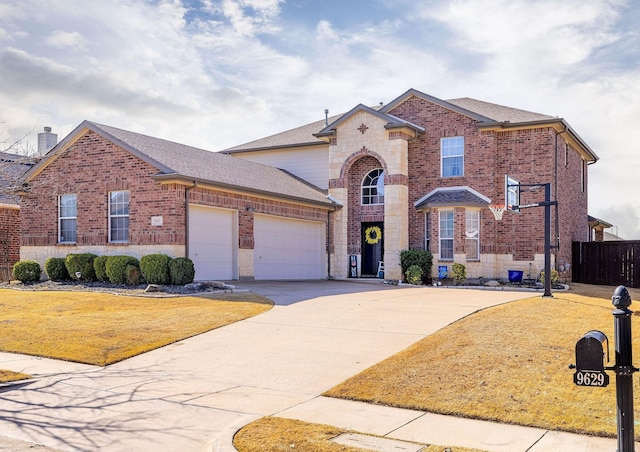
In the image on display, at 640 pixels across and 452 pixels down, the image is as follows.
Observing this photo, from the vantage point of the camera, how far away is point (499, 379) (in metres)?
8.36

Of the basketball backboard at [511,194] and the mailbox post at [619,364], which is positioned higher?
the basketball backboard at [511,194]

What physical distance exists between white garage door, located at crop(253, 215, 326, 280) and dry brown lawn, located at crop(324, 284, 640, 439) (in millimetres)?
13399

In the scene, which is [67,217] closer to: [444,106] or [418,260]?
[418,260]

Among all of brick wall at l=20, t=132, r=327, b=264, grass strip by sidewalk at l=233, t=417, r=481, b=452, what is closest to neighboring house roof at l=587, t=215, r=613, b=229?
brick wall at l=20, t=132, r=327, b=264

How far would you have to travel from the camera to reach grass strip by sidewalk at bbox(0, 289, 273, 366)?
37.0 feet

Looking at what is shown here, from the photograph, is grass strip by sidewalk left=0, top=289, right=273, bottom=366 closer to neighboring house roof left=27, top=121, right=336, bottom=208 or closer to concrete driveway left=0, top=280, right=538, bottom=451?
concrete driveway left=0, top=280, right=538, bottom=451

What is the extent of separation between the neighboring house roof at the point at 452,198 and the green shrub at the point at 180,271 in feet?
33.7

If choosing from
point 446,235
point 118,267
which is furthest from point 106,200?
point 446,235

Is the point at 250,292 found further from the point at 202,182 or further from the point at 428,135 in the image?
the point at 428,135

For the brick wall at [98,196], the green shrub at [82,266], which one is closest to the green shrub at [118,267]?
the brick wall at [98,196]

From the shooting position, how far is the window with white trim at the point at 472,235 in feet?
81.2

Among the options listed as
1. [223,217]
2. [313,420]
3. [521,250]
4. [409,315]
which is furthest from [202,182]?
[313,420]

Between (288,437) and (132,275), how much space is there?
47.2 ft

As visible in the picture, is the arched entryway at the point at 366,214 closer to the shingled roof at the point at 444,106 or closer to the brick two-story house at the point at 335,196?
the brick two-story house at the point at 335,196
